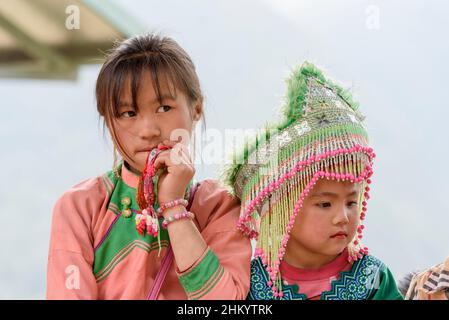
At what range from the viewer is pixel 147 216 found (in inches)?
69.1

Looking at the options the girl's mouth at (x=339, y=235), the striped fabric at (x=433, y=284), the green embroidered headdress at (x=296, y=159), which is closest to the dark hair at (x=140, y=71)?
the green embroidered headdress at (x=296, y=159)

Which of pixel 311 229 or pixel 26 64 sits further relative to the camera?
pixel 26 64

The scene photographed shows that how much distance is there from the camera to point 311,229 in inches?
70.8

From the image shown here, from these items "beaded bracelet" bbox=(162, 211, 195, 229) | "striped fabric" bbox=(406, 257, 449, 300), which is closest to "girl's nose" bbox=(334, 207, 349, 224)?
"striped fabric" bbox=(406, 257, 449, 300)

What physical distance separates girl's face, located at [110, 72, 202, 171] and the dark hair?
1cm

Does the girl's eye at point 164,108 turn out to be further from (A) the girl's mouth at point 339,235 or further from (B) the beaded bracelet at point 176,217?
(A) the girl's mouth at point 339,235

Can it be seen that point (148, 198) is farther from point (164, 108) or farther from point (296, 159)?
point (296, 159)

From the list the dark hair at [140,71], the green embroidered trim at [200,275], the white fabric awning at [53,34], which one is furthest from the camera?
the white fabric awning at [53,34]

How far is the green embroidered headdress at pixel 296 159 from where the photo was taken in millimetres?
1771

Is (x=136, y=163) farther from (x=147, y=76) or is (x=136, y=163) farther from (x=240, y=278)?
(x=240, y=278)

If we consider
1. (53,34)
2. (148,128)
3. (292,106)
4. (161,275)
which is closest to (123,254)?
(161,275)

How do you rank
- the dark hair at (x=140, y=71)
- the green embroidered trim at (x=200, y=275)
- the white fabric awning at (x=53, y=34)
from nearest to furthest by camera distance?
the green embroidered trim at (x=200, y=275) → the dark hair at (x=140, y=71) → the white fabric awning at (x=53, y=34)
